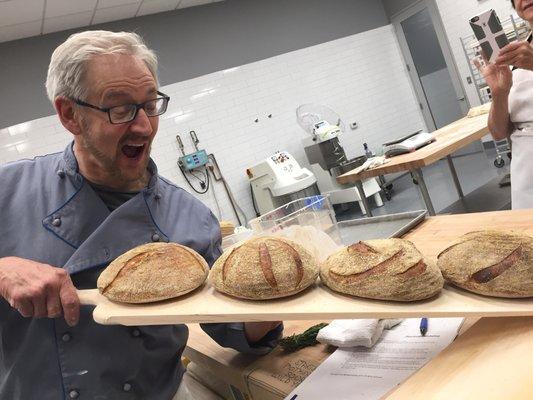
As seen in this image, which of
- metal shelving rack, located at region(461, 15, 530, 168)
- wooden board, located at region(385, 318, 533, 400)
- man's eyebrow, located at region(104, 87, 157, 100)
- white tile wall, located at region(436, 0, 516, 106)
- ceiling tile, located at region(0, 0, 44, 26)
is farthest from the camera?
white tile wall, located at region(436, 0, 516, 106)

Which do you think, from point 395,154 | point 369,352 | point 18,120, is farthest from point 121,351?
point 18,120

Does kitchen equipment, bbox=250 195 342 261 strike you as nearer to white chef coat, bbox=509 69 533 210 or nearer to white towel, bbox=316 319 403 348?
white towel, bbox=316 319 403 348

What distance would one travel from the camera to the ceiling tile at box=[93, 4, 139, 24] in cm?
477

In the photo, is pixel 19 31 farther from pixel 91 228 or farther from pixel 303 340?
pixel 303 340

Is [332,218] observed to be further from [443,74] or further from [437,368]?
[443,74]

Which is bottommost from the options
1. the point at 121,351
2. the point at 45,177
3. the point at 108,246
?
the point at 121,351

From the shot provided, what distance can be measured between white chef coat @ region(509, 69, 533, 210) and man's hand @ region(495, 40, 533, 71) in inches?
6.2

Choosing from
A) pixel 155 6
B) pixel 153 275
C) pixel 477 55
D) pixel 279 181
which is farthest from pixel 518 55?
pixel 155 6

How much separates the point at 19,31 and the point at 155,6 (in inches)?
59.9

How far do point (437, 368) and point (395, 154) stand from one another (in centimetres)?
280

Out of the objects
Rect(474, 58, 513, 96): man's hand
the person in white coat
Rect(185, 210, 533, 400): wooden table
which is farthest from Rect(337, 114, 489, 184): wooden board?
Rect(185, 210, 533, 400): wooden table

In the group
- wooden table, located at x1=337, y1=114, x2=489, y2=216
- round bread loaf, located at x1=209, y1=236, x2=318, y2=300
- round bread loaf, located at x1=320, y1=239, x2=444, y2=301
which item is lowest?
wooden table, located at x1=337, y1=114, x2=489, y2=216

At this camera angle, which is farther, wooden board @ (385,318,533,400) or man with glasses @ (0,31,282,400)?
man with glasses @ (0,31,282,400)

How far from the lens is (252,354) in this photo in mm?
1208
